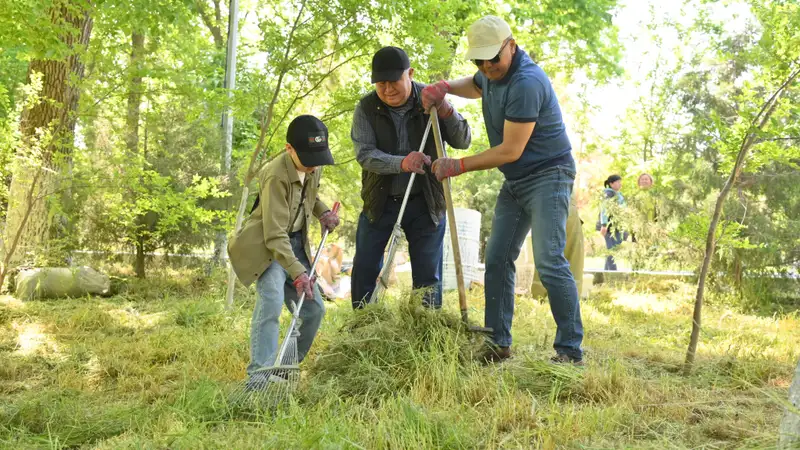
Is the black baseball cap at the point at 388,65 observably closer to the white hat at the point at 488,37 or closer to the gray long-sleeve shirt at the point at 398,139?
the gray long-sleeve shirt at the point at 398,139

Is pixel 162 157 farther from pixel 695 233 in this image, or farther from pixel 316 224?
pixel 695 233

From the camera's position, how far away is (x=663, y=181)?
1108cm

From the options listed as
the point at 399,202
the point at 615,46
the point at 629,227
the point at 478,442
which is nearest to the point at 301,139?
the point at 399,202

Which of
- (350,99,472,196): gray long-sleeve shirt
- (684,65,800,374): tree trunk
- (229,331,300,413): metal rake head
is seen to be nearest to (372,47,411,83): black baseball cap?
(350,99,472,196): gray long-sleeve shirt

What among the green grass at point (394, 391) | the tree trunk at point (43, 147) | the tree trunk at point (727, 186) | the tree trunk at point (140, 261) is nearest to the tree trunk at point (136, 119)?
the tree trunk at point (140, 261)

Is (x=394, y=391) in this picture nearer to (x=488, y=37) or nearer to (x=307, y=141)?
(x=307, y=141)

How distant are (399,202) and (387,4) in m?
2.32

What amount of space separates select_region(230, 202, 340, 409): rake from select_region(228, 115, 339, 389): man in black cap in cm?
3

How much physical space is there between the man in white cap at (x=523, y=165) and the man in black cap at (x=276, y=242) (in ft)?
2.61

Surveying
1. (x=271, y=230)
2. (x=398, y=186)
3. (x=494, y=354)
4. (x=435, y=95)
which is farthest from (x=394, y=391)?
(x=435, y=95)

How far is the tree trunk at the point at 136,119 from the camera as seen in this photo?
6805mm

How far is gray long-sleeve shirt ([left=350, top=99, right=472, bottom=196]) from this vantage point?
15.9 feet

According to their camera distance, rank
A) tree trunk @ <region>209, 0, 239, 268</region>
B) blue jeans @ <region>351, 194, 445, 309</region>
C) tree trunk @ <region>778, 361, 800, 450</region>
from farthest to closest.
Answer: tree trunk @ <region>209, 0, 239, 268</region>, blue jeans @ <region>351, 194, 445, 309</region>, tree trunk @ <region>778, 361, 800, 450</region>

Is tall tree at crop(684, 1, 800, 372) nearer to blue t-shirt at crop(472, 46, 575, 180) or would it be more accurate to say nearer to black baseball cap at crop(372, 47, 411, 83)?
blue t-shirt at crop(472, 46, 575, 180)
